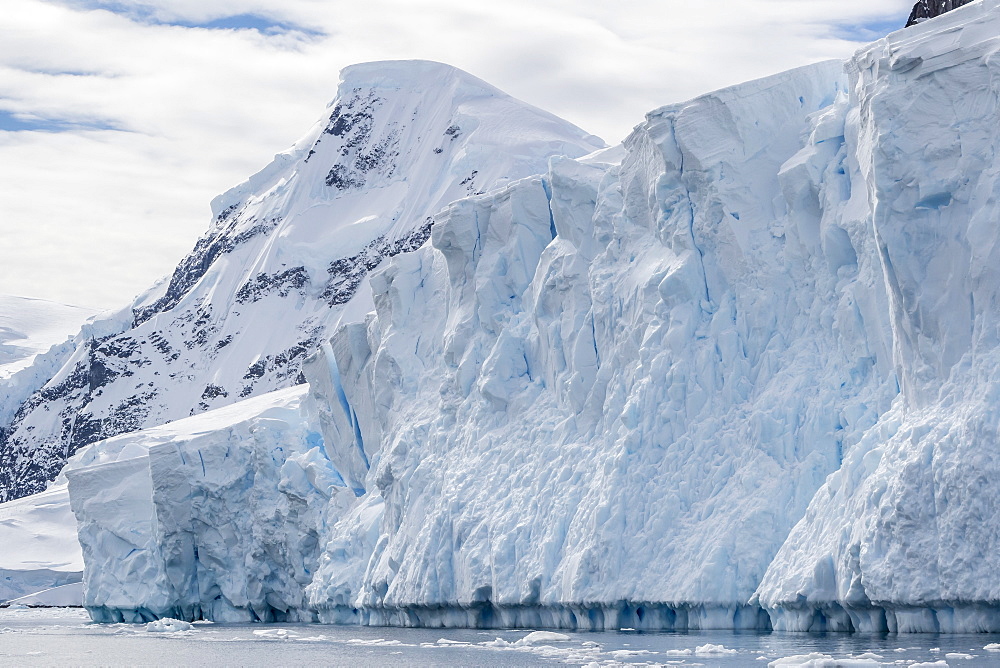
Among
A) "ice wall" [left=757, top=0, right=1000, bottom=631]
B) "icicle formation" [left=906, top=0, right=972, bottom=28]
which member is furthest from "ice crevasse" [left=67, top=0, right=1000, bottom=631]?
"icicle formation" [left=906, top=0, right=972, bottom=28]

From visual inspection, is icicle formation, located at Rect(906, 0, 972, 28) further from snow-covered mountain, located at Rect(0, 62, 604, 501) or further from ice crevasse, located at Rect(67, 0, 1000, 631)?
snow-covered mountain, located at Rect(0, 62, 604, 501)

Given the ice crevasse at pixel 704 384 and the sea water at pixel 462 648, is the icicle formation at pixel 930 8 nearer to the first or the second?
the ice crevasse at pixel 704 384

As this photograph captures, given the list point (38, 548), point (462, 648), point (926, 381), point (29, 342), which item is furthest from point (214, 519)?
point (29, 342)

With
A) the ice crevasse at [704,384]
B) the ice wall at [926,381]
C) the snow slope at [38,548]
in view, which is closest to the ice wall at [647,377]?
the ice crevasse at [704,384]

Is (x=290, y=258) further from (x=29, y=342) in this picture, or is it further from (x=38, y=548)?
(x=29, y=342)

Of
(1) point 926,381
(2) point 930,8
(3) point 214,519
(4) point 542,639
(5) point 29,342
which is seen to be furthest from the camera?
(5) point 29,342

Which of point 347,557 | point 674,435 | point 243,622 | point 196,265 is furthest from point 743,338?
point 196,265
